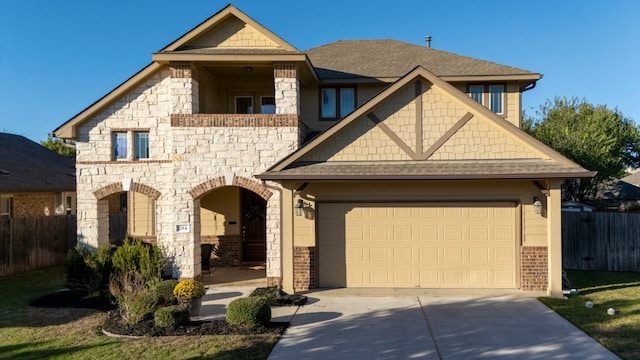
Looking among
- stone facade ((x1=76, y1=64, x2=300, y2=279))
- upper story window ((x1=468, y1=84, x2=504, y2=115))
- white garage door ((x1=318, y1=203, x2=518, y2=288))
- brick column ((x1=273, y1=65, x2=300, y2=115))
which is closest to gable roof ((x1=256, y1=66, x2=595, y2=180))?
white garage door ((x1=318, y1=203, x2=518, y2=288))

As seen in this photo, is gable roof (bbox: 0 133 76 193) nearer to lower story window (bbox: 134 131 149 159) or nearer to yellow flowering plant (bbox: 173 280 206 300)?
lower story window (bbox: 134 131 149 159)

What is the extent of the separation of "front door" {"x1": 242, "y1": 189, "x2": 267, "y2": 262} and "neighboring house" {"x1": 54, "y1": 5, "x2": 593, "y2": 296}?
10.2 feet

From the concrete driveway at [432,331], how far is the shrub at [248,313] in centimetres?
60

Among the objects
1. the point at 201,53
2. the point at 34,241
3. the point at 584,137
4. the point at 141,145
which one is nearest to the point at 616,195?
the point at 584,137

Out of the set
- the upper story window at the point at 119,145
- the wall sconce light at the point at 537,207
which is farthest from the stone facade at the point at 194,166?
the wall sconce light at the point at 537,207

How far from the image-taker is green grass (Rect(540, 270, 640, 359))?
7504 mm

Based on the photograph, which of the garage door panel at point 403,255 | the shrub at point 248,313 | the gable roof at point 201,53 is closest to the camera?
the shrub at point 248,313

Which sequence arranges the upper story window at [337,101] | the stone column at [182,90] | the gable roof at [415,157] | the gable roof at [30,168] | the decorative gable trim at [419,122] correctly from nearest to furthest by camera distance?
1. the gable roof at [415,157]
2. the decorative gable trim at [419,122]
3. the stone column at [182,90]
4. the upper story window at [337,101]
5. the gable roof at [30,168]

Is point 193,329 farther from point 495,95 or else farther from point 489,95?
point 495,95

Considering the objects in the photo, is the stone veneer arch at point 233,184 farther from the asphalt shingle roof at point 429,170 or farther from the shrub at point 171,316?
the shrub at point 171,316

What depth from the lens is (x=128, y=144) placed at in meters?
13.3

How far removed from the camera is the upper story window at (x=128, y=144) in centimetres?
1329

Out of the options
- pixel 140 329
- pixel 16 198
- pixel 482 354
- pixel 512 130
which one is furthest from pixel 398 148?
pixel 16 198

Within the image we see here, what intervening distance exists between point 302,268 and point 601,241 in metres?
10.3
